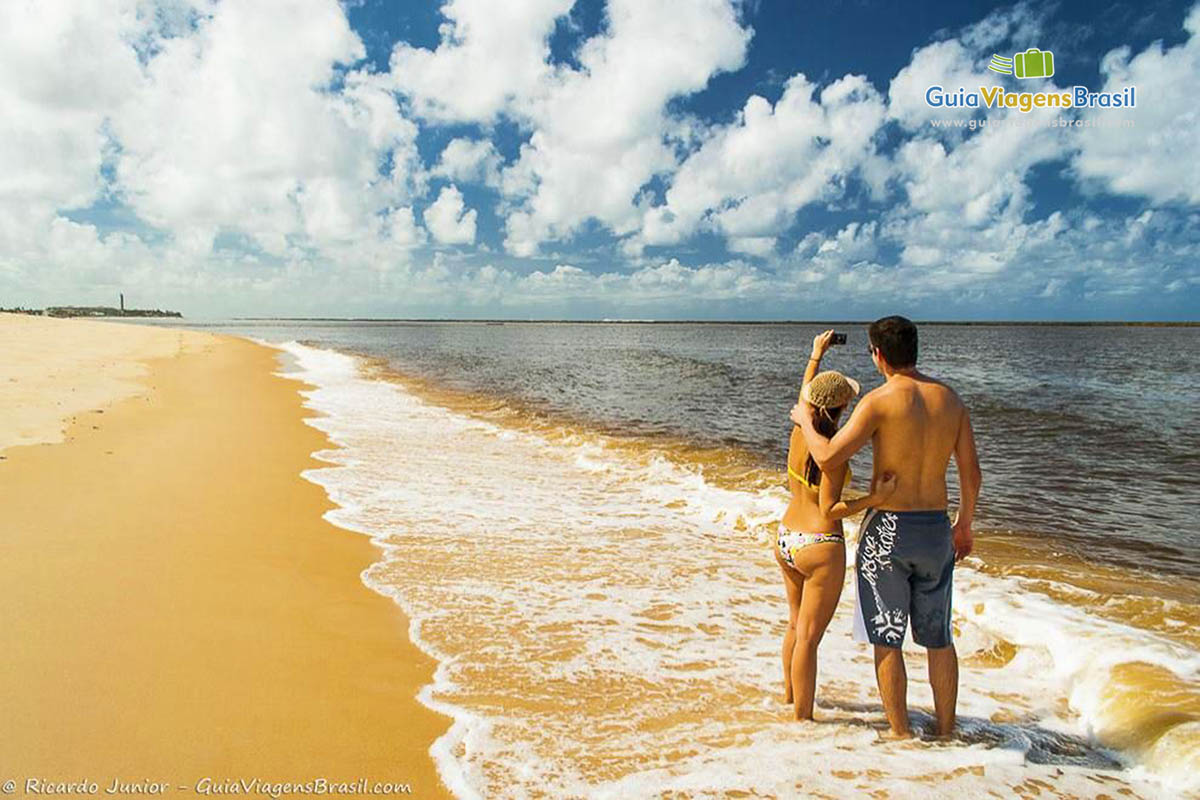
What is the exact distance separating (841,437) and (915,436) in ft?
1.52

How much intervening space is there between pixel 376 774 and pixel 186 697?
1355mm

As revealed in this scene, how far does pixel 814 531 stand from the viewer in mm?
3604

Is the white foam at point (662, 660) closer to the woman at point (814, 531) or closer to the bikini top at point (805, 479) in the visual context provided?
the woman at point (814, 531)

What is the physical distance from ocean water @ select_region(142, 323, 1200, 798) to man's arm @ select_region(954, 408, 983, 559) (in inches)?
46.8

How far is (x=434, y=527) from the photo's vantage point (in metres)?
Result: 7.49

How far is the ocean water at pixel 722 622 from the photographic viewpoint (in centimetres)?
350

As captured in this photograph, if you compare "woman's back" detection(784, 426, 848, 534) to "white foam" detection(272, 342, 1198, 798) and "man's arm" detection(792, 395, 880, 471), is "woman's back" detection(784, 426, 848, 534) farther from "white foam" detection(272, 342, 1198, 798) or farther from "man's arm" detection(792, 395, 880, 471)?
"white foam" detection(272, 342, 1198, 798)

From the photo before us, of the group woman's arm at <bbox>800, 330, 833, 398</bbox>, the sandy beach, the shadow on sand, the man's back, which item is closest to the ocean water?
the shadow on sand

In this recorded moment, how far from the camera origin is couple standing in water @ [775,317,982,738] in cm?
343

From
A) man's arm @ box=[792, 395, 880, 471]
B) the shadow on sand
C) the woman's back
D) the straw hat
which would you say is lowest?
the shadow on sand

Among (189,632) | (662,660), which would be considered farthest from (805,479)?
(189,632)

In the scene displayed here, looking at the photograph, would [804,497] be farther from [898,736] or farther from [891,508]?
[898,736]

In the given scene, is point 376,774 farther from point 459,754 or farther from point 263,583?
point 263,583

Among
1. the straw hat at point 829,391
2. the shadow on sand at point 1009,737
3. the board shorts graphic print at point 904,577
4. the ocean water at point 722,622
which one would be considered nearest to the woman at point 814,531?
the straw hat at point 829,391
